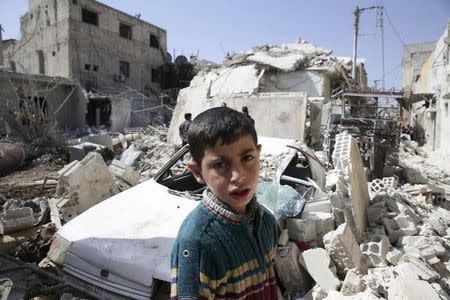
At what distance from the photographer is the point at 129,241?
3.01 metres

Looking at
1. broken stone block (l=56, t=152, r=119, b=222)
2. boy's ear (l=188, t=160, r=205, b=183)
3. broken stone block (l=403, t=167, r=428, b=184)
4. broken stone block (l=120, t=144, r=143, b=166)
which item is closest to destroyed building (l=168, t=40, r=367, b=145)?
broken stone block (l=120, t=144, r=143, b=166)

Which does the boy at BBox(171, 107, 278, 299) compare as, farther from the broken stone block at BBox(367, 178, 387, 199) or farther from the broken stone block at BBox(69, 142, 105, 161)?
the broken stone block at BBox(69, 142, 105, 161)

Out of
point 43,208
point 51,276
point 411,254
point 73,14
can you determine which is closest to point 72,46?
point 73,14

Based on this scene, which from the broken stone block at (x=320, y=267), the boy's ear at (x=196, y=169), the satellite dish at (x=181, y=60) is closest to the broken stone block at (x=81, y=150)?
the broken stone block at (x=320, y=267)

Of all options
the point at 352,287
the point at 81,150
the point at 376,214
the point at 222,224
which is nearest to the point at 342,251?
the point at 352,287

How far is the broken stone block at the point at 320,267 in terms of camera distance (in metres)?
3.10

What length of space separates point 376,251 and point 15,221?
15.9 feet

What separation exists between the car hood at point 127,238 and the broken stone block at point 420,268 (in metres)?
2.35

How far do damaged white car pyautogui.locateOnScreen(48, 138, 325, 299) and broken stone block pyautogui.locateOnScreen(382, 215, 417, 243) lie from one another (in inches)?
109

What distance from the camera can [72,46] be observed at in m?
22.0

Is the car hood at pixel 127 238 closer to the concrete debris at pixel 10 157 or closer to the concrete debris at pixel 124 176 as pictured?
the concrete debris at pixel 124 176

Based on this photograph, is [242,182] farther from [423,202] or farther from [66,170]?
[423,202]

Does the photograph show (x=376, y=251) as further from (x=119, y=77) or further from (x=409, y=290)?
(x=119, y=77)

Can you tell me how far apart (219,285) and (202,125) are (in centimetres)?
58
